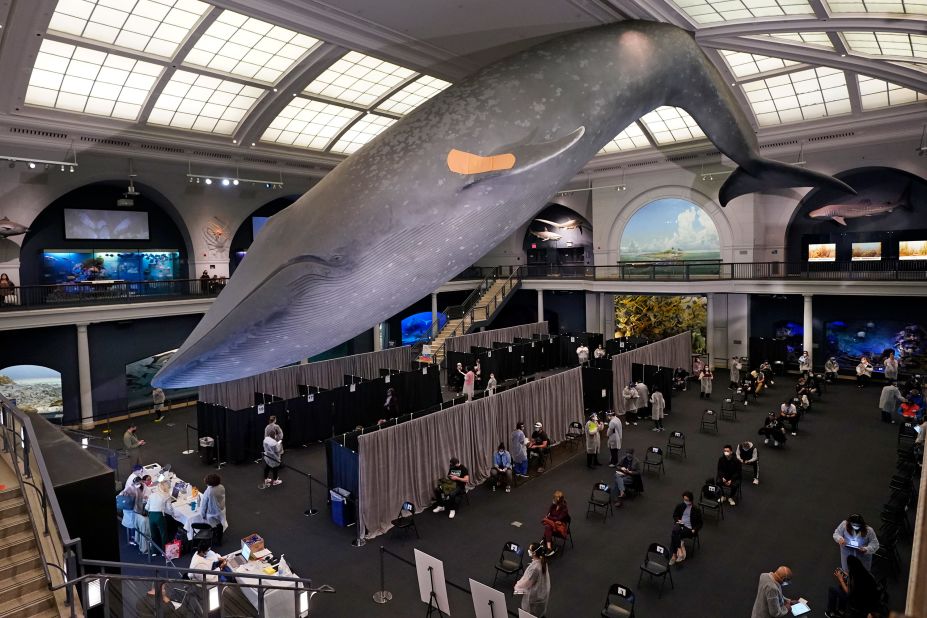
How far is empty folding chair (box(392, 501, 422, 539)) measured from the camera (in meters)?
10.1

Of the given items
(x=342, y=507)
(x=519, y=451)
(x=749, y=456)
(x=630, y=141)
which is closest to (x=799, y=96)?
(x=630, y=141)

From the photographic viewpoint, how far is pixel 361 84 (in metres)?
20.2

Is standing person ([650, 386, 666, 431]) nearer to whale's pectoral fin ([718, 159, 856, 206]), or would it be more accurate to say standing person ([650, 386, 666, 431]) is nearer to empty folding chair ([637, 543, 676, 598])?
empty folding chair ([637, 543, 676, 598])

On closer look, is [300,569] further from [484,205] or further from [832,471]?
[832,471]

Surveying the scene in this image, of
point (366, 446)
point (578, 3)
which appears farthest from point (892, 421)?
Result: point (578, 3)

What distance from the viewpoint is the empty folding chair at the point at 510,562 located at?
8312 millimetres

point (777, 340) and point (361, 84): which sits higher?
point (361, 84)

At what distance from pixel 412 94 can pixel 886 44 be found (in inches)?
605

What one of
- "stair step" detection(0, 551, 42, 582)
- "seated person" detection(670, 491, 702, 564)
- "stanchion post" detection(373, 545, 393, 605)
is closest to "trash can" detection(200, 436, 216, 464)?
"stanchion post" detection(373, 545, 393, 605)

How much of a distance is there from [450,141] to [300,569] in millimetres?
9016

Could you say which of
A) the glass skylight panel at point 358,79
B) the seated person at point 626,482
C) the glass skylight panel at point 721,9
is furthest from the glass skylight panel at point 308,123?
the seated person at point 626,482

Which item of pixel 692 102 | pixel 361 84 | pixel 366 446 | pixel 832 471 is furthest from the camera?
pixel 361 84

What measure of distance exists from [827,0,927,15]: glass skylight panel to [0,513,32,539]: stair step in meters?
14.8

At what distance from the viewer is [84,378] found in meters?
18.4
